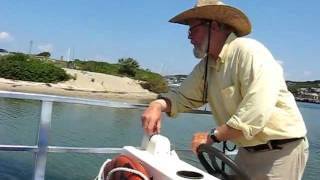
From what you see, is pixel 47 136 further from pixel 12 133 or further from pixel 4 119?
pixel 4 119

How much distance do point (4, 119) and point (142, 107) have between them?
47.1 feet

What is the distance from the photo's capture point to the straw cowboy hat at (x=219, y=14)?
2.34 meters

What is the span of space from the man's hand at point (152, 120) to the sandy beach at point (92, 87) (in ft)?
192

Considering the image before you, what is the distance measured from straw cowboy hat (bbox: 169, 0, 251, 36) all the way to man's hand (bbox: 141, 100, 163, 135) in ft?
1.73

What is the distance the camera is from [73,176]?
7414mm

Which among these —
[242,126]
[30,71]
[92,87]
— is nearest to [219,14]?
[242,126]

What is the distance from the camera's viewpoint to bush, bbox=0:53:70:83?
7000 centimetres

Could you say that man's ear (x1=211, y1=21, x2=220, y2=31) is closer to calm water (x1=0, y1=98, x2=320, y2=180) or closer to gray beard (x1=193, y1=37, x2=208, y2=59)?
gray beard (x1=193, y1=37, x2=208, y2=59)

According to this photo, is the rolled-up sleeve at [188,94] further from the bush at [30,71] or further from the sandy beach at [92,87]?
the bush at [30,71]

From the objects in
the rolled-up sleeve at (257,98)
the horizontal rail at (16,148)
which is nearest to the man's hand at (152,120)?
the rolled-up sleeve at (257,98)

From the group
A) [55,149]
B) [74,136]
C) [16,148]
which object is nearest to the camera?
[16,148]

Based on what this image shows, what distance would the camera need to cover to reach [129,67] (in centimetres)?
9994

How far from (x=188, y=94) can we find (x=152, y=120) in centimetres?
41

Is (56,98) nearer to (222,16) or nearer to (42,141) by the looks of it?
(42,141)
